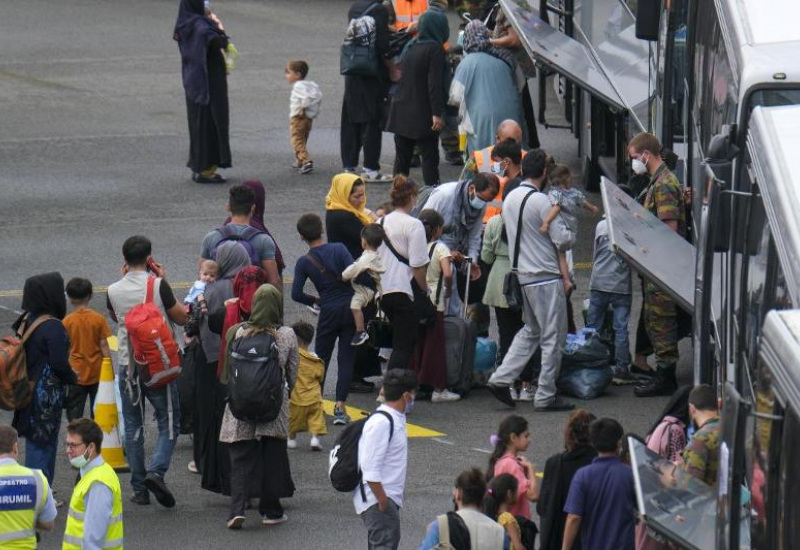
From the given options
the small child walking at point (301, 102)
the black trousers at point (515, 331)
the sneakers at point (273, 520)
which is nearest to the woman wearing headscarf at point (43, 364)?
the sneakers at point (273, 520)

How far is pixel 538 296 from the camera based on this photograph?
39.7ft

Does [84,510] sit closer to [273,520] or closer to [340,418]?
[273,520]

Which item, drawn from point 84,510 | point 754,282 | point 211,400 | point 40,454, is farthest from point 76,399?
point 754,282

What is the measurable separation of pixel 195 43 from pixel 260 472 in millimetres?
8737

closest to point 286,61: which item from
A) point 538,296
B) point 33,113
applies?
point 33,113

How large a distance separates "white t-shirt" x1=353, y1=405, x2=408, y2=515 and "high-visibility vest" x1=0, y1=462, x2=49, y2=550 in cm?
163

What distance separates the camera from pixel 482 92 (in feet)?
54.5

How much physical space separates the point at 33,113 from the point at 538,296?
11797mm

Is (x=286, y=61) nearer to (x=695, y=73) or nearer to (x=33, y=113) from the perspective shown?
(x=33, y=113)

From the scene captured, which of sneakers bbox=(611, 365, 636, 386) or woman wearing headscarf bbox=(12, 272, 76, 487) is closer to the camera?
woman wearing headscarf bbox=(12, 272, 76, 487)

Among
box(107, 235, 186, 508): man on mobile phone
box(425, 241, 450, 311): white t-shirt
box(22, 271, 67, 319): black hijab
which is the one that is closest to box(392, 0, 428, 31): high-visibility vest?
box(425, 241, 450, 311): white t-shirt

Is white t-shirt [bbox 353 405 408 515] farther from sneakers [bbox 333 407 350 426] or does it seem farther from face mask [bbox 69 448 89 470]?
sneakers [bbox 333 407 350 426]

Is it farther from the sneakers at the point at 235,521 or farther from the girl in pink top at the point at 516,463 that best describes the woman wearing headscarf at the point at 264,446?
the girl in pink top at the point at 516,463

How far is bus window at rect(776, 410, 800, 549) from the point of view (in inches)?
210
